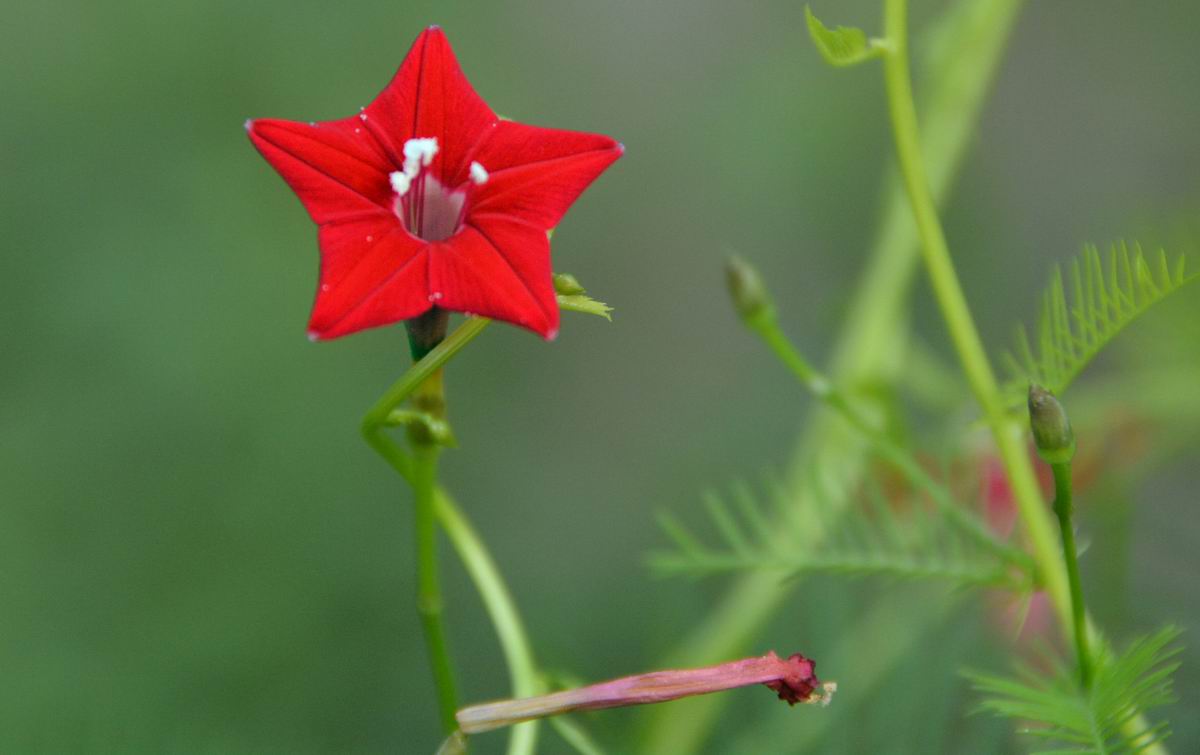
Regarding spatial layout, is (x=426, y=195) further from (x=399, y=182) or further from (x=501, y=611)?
(x=501, y=611)

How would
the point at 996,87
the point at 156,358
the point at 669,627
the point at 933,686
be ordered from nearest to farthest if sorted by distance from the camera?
the point at 933,686 → the point at 669,627 → the point at 156,358 → the point at 996,87

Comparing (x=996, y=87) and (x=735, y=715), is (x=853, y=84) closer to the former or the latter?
(x=996, y=87)

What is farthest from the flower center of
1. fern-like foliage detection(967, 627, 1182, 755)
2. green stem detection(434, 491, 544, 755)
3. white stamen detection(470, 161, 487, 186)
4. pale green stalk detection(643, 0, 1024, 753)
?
pale green stalk detection(643, 0, 1024, 753)

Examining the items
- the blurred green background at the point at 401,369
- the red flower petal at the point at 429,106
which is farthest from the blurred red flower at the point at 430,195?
the blurred green background at the point at 401,369

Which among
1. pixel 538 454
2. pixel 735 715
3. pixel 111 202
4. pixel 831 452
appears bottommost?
pixel 735 715

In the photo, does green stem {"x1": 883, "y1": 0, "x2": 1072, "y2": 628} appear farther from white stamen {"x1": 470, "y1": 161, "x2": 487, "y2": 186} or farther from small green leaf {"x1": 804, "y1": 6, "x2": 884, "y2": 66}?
white stamen {"x1": 470, "y1": 161, "x2": 487, "y2": 186}

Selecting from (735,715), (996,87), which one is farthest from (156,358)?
(996,87)
